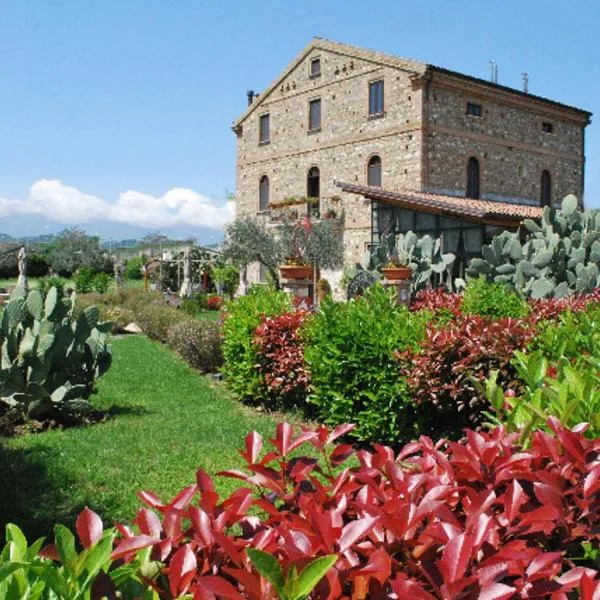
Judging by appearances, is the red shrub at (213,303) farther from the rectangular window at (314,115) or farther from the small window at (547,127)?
the small window at (547,127)

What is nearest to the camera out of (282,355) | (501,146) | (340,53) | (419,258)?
(282,355)

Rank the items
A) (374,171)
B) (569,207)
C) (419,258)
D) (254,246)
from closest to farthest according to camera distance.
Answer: (569,207) < (419,258) < (374,171) < (254,246)

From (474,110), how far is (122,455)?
22122mm

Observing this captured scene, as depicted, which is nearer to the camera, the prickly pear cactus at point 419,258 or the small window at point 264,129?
the prickly pear cactus at point 419,258

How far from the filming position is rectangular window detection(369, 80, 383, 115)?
82.8ft

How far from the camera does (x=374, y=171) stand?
25.8m

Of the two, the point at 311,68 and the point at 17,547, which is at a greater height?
the point at 311,68

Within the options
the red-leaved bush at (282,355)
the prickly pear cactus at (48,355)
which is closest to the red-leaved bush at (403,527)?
the prickly pear cactus at (48,355)

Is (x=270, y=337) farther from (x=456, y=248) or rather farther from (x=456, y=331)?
(x=456, y=248)

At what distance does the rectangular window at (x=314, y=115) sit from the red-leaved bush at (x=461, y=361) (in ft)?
73.8

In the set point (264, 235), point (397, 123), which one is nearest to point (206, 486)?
point (397, 123)

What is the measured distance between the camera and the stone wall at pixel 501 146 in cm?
2420

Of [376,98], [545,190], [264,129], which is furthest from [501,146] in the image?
[264,129]

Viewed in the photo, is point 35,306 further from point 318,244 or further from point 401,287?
point 318,244
